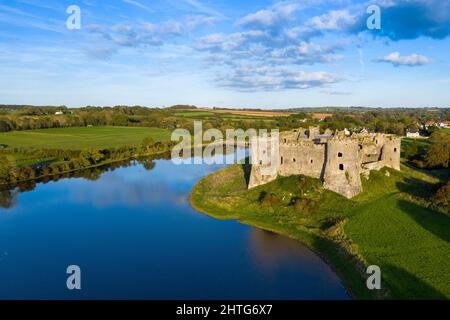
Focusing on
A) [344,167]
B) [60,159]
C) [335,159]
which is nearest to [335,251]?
[344,167]

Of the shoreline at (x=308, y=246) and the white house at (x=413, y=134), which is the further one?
the white house at (x=413, y=134)

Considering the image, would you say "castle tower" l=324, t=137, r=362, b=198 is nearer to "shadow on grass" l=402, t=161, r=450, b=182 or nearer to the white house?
"shadow on grass" l=402, t=161, r=450, b=182

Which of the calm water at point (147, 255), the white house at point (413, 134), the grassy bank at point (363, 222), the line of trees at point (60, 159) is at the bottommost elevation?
the calm water at point (147, 255)

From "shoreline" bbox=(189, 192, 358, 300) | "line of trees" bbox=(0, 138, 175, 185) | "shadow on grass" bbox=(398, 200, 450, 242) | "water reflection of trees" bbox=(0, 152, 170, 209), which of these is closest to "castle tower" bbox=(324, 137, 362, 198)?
"shadow on grass" bbox=(398, 200, 450, 242)

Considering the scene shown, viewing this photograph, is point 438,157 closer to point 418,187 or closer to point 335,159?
point 418,187

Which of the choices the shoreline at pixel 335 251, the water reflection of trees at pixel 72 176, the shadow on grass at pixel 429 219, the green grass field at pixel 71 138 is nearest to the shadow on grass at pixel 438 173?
the shadow on grass at pixel 429 219

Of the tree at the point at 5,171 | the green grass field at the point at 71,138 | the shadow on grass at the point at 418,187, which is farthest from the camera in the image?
the green grass field at the point at 71,138

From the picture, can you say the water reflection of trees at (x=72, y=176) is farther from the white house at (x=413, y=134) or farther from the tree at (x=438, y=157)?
the white house at (x=413, y=134)
